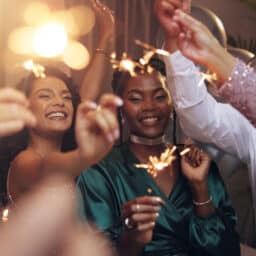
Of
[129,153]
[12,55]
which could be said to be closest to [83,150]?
[129,153]

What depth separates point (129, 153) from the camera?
35.7 inches

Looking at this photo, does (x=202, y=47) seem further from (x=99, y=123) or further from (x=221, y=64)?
(x=99, y=123)

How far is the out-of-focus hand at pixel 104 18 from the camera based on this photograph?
872 mm

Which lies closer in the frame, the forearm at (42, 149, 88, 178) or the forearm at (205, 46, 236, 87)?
the forearm at (42, 149, 88, 178)

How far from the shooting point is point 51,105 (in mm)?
827

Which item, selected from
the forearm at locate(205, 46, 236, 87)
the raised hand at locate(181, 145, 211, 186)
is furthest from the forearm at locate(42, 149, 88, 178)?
the forearm at locate(205, 46, 236, 87)

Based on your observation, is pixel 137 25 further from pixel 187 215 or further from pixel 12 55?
pixel 187 215

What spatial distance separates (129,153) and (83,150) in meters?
0.10

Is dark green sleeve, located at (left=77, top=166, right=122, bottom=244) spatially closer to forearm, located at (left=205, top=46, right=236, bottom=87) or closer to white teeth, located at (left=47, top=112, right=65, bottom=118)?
white teeth, located at (left=47, top=112, right=65, bottom=118)

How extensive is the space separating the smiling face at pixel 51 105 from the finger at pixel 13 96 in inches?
0.5

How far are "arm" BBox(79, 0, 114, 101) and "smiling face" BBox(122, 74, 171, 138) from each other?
6cm

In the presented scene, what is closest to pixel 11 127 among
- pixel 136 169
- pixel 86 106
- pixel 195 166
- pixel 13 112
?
pixel 13 112

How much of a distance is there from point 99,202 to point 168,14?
0.38 meters

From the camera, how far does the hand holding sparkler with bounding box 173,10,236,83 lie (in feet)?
3.08
